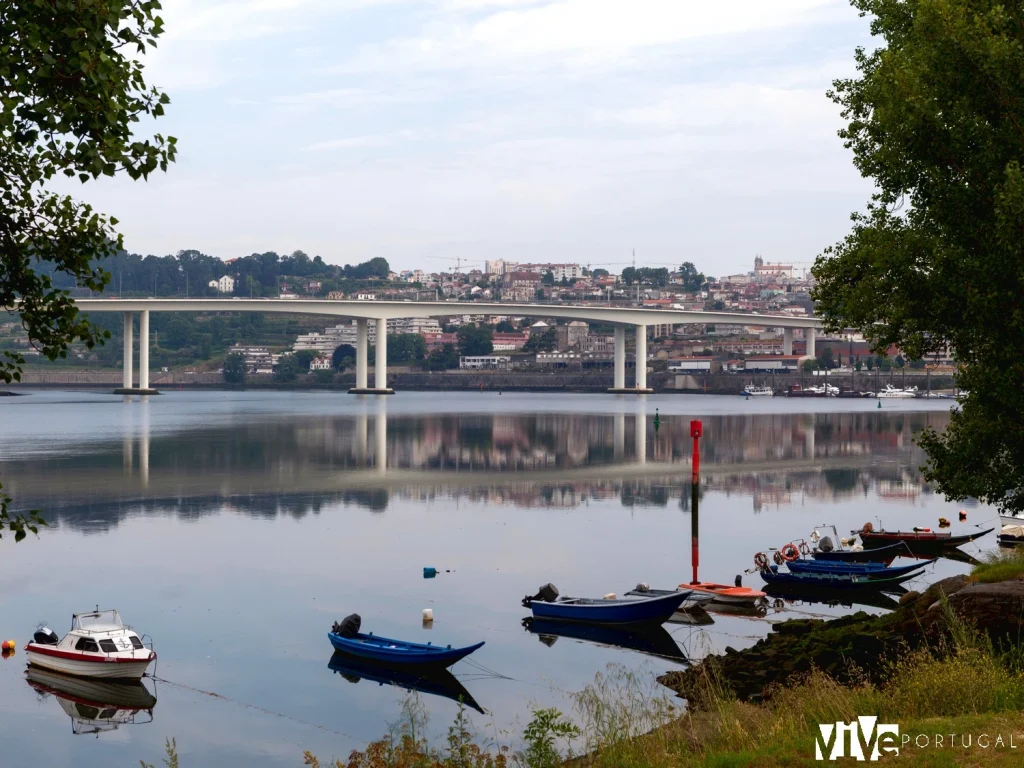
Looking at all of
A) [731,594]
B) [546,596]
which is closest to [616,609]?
[546,596]

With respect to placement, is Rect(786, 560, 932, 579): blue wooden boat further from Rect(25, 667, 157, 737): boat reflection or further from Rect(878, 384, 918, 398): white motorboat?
Rect(878, 384, 918, 398): white motorboat

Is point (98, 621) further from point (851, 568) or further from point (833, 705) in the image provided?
point (851, 568)

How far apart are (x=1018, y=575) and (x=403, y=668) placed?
41.2 feet

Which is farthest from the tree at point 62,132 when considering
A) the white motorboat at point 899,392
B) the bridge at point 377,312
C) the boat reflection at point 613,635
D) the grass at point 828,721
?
the white motorboat at point 899,392

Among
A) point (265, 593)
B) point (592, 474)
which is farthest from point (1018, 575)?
point (592, 474)

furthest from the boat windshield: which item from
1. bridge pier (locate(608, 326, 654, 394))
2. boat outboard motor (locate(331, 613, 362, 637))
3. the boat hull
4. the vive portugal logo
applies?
bridge pier (locate(608, 326, 654, 394))

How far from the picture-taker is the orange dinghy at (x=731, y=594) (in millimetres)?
28734

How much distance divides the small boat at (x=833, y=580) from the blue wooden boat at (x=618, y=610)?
4.88 m

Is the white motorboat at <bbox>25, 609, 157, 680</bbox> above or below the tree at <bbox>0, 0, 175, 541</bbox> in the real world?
below

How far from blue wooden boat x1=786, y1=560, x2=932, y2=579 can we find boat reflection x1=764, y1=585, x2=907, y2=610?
0.46m

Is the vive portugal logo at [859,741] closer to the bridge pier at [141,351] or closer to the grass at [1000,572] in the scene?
the grass at [1000,572]

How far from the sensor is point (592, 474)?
62156 millimetres

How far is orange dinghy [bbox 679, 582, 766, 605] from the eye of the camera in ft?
94.3

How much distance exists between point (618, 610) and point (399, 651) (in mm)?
5826
